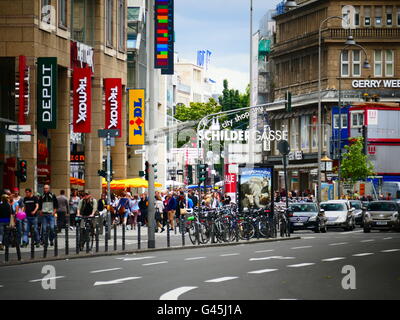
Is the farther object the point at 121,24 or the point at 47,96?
the point at 121,24

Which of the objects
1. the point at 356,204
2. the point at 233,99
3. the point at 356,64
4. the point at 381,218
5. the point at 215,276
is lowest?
the point at 381,218

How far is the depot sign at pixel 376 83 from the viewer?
110000 mm

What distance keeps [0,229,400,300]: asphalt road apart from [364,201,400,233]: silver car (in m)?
23.1

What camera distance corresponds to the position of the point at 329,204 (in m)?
61.1

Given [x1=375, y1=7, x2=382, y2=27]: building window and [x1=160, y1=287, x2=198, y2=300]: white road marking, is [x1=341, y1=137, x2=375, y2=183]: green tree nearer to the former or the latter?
[x1=375, y1=7, x2=382, y2=27]: building window

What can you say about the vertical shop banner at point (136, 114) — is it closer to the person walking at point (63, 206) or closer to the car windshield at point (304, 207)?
the car windshield at point (304, 207)

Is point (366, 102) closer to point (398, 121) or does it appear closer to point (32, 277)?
point (398, 121)

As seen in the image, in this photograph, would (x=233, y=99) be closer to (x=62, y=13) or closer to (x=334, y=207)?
(x=334, y=207)

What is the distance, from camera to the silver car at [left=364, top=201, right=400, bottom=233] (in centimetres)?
5729

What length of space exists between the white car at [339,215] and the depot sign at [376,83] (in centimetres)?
4981

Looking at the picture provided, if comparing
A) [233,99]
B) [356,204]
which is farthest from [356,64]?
[233,99]

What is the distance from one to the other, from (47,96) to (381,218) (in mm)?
17182

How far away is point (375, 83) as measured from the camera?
110000 mm

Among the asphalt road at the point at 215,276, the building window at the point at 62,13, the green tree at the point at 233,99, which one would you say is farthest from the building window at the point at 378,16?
the asphalt road at the point at 215,276
